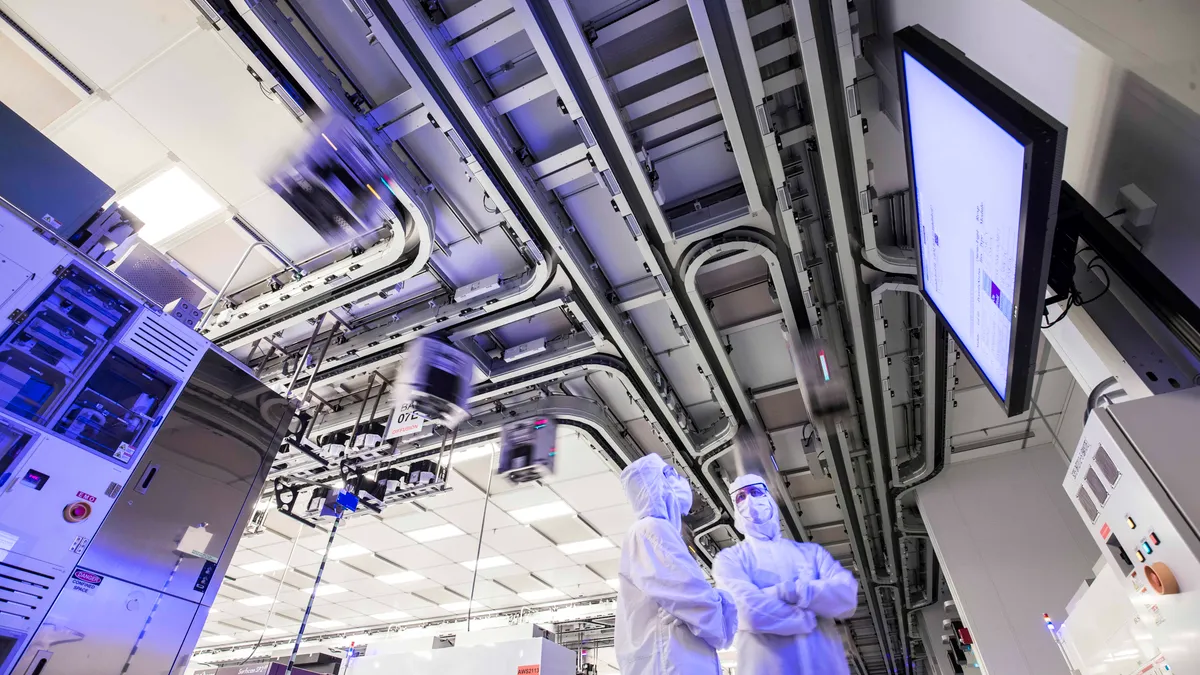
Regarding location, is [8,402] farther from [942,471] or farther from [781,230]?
[942,471]

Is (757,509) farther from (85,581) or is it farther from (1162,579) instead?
(85,581)

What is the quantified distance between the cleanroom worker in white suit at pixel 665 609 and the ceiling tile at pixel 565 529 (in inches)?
189

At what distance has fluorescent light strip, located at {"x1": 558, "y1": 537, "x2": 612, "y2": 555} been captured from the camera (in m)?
7.65

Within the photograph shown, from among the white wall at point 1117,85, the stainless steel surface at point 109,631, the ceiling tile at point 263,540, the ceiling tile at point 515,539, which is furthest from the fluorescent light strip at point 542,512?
the white wall at point 1117,85

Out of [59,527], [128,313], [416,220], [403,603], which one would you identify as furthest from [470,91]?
[403,603]

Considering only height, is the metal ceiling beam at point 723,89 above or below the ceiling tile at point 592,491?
below

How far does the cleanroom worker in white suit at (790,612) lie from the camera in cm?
242

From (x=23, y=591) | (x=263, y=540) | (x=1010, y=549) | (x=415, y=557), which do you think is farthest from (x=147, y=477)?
(x=1010, y=549)

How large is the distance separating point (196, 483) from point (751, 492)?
119 inches

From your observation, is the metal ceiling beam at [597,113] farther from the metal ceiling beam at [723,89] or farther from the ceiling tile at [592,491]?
the ceiling tile at [592,491]

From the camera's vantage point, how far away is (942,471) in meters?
5.78

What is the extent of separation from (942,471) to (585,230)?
15.6 feet

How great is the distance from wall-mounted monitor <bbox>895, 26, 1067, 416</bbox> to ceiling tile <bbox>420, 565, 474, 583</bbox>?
7.98 metres

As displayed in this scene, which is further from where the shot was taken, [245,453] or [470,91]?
[245,453]
